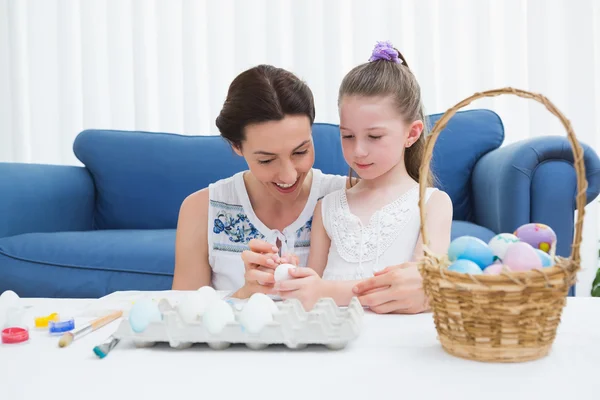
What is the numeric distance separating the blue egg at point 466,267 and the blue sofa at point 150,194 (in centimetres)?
121

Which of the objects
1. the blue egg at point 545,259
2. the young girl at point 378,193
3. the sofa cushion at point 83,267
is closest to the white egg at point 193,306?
Result: the blue egg at point 545,259

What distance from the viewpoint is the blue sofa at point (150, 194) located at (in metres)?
1.85

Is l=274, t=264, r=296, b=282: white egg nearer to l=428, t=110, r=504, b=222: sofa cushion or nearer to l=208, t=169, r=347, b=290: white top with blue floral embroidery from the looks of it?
l=208, t=169, r=347, b=290: white top with blue floral embroidery

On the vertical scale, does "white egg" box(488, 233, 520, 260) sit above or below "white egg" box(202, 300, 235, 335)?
above

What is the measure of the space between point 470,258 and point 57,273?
5.28ft

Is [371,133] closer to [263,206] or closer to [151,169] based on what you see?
[263,206]

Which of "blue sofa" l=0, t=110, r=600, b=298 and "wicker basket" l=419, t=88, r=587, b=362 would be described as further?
"blue sofa" l=0, t=110, r=600, b=298

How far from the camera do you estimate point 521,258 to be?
0.68 m

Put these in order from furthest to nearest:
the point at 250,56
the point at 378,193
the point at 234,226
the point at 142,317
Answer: the point at 250,56 → the point at 234,226 → the point at 378,193 → the point at 142,317

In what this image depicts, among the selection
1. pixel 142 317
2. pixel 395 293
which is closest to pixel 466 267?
pixel 395 293

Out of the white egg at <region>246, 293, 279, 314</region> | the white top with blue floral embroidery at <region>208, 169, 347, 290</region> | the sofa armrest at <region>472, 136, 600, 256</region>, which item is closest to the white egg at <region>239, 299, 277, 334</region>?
the white egg at <region>246, 293, 279, 314</region>

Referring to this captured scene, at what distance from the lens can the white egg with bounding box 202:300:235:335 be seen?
0.73 metres

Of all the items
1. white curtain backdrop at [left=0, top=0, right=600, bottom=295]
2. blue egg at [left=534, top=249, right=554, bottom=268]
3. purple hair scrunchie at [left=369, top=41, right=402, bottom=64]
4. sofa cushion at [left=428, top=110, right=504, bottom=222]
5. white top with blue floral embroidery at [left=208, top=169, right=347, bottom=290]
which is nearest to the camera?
blue egg at [left=534, top=249, right=554, bottom=268]

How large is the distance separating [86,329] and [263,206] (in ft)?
2.75
